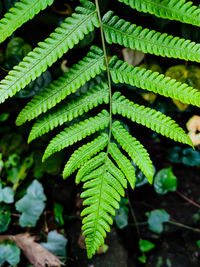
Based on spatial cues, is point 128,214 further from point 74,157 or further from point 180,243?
point 74,157

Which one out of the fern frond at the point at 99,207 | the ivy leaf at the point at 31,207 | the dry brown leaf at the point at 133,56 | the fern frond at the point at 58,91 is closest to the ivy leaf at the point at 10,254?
the ivy leaf at the point at 31,207

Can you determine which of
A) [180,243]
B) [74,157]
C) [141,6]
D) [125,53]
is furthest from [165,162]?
[141,6]

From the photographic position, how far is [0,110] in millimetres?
2197

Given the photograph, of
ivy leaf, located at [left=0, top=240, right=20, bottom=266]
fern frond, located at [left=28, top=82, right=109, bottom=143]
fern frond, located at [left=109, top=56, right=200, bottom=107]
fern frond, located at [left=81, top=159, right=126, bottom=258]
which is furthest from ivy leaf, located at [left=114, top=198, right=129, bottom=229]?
fern frond, located at [left=109, top=56, right=200, bottom=107]

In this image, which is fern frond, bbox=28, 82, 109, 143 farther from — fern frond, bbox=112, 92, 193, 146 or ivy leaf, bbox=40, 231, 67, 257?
ivy leaf, bbox=40, 231, 67, 257

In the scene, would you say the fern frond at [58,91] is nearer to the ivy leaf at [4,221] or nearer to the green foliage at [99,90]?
the green foliage at [99,90]

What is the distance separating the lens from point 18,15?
1245 millimetres

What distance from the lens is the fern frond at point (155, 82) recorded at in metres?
1.26

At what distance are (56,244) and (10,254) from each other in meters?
0.39

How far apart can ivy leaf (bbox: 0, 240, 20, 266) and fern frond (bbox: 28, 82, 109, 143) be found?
123 centimetres

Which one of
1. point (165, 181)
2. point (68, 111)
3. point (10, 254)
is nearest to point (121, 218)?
point (165, 181)

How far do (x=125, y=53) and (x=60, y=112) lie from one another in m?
0.73

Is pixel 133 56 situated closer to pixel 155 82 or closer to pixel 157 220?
pixel 155 82

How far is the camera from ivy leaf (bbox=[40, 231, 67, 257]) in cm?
222
